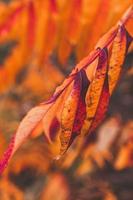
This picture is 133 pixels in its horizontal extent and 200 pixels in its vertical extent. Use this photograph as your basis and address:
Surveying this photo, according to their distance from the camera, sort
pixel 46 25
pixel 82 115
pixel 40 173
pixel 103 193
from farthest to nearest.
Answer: pixel 40 173 < pixel 103 193 < pixel 46 25 < pixel 82 115

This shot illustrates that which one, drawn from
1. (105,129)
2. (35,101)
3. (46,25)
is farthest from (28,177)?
(46,25)

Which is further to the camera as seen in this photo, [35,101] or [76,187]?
[35,101]

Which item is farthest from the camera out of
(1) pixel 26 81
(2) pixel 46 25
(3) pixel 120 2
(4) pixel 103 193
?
(1) pixel 26 81

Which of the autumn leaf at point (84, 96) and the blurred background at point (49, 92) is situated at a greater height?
the blurred background at point (49, 92)

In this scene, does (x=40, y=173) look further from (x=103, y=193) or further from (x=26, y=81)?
(x=26, y=81)

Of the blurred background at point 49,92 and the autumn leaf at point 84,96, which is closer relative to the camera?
the autumn leaf at point 84,96

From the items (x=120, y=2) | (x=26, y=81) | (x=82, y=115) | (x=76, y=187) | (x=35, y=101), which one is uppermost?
(x=26, y=81)

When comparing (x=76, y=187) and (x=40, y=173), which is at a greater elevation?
(x=40, y=173)
